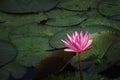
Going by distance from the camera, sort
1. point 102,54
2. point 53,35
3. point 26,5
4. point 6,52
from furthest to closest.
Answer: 1. point 26,5
2. point 53,35
3. point 6,52
4. point 102,54

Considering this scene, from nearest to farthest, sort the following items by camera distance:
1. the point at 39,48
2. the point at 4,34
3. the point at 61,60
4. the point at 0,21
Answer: the point at 61,60 → the point at 39,48 → the point at 4,34 → the point at 0,21

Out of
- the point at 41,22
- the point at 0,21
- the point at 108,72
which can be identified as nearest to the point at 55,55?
the point at 108,72

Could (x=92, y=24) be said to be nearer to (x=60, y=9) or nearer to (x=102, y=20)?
(x=102, y=20)

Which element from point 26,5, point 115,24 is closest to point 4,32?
point 26,5

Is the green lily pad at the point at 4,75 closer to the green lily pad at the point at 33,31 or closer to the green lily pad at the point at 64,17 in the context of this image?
the green lily pad at the point at 33,31

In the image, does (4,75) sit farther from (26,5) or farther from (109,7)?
(109,7)

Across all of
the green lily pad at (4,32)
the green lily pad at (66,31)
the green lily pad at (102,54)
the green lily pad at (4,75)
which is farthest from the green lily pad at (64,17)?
the green lily pad at (4,75)
